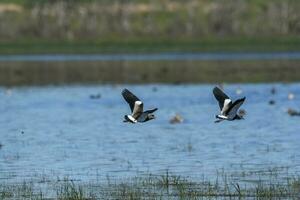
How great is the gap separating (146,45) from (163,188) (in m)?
60.9

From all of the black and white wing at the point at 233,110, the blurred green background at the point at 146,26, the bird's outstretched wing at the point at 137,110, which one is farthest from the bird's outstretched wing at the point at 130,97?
the blurred green background at the point at 146,26

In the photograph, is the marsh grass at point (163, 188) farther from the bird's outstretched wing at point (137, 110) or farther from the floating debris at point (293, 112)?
the floating debris at point (293, 112)

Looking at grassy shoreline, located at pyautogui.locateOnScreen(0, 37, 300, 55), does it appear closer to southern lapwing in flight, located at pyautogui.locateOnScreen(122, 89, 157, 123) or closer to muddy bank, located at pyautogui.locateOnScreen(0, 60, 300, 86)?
muddy bank, located at pyautogui.locateOnScreen(0, 60, 300, 86)

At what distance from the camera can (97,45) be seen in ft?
266

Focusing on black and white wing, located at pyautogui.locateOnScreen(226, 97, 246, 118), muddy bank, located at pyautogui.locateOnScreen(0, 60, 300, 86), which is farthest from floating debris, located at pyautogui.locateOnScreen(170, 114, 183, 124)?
muddy bank, located at pyautogui.locateOnScreen(0, 60, 300, 86)

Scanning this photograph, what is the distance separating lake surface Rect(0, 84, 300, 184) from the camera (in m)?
21.2

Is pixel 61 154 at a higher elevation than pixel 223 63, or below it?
below

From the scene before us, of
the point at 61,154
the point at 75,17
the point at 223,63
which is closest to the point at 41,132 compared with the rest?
the point at 61,154

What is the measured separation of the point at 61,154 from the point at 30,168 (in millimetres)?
1996

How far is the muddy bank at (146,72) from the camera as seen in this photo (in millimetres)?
48531

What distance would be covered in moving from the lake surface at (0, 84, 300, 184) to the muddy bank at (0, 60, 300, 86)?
26.0ft

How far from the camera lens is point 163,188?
725 inches

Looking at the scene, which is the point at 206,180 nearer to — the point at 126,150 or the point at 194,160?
the point at 194,160

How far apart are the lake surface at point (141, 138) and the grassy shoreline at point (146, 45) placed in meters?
35.3
